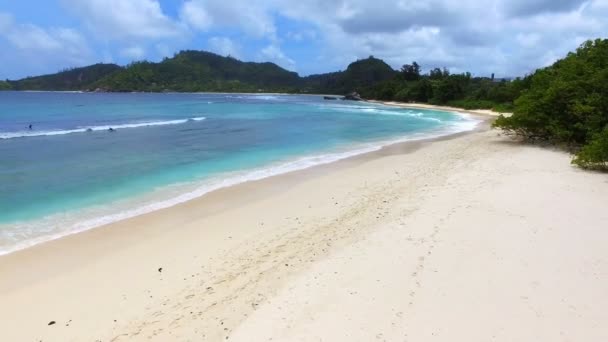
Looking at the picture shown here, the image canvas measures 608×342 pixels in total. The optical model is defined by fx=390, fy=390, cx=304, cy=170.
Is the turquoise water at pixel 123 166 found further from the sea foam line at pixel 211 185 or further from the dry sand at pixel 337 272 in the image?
the dry sand at pixel 337 272

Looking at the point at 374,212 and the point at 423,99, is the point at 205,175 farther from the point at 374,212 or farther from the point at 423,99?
the point at 423,99

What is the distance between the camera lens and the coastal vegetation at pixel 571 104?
15.4 meters

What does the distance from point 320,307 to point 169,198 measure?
7.46 m

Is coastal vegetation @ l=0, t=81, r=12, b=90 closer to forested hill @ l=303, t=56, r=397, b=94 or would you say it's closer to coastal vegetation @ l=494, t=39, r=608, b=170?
forested hill @ l=303, t=56, r=397, b=94

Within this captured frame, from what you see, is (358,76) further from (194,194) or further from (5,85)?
(5,85)

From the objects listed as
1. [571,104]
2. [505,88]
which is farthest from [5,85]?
[571,104]

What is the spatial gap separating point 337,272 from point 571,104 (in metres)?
15.8

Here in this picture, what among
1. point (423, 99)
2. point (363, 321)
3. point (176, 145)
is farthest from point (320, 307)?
point (423, 99)

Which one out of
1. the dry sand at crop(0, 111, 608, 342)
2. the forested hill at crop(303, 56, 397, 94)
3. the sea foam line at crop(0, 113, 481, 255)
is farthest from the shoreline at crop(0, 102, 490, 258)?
the forested hill at crop(303, 56, 397, 94)

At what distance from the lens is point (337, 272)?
5738 mm

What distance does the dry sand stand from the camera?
4.52 m

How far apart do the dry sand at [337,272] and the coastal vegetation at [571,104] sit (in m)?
6.78

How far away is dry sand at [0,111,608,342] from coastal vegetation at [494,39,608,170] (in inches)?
267

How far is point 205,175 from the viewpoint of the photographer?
14117mm
